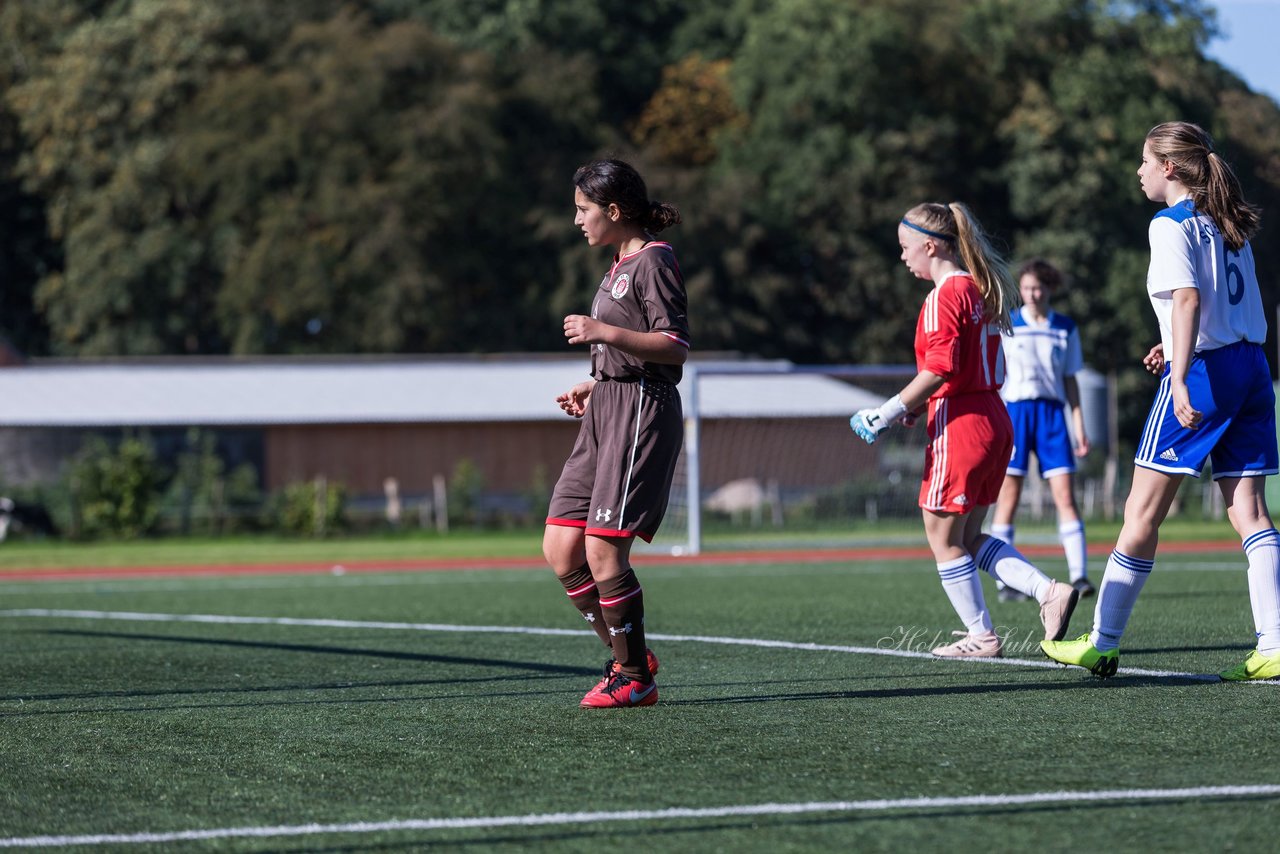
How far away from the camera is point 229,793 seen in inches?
172

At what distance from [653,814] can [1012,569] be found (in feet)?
12.1

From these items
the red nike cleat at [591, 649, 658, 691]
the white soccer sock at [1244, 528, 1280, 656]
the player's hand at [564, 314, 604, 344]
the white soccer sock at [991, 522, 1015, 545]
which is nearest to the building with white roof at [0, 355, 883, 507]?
the white soccer sock at [991, 522, 1015, 545]

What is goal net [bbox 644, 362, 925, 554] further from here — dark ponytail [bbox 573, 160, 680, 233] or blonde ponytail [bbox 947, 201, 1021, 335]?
dark ponytail [bbox 573, 160, 680, 233]

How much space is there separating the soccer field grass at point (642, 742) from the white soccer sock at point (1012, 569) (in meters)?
0.39

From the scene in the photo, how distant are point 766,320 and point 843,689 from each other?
128ft

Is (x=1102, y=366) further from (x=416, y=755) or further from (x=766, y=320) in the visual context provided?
(x=416, y=755)

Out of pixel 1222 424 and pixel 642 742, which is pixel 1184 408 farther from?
pixel 642 742

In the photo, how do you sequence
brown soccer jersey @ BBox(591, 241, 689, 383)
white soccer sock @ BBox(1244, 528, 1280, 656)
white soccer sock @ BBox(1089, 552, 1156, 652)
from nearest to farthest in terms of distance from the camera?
brown soccer jersey @ BBox(591, 241, 689, 383) → white soccer sock @ BBox(1244, 528, 1280, 656) → white soccer sock @ BBox(1089, 552, 1156, 652)

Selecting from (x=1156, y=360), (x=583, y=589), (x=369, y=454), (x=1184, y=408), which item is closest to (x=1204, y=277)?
(x=1184, y=408)

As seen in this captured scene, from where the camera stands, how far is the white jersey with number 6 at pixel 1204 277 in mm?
5828

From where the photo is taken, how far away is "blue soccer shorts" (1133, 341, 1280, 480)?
589cm

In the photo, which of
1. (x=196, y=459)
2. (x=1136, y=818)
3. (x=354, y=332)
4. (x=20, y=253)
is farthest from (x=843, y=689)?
(x=20, y=253)

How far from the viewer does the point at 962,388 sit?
680 centimetres

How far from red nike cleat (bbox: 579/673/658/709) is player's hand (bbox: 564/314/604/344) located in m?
1.26
